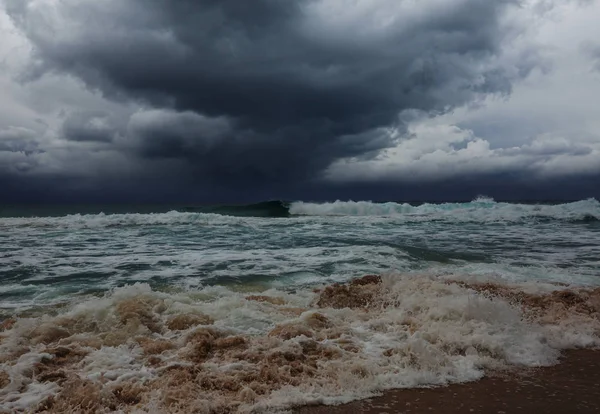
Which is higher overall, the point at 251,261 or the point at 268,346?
the point at 251,261

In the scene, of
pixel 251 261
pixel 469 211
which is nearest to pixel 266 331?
pixel 251 261

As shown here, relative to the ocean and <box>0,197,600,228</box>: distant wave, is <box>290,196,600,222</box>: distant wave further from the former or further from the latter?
the ocean

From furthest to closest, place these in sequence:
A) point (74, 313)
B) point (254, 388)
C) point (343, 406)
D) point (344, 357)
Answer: point (74, 313) < point (344, 357) < point (254, 388) < point (343, 406)

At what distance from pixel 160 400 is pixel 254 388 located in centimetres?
77

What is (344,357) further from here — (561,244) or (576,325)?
(561,244)

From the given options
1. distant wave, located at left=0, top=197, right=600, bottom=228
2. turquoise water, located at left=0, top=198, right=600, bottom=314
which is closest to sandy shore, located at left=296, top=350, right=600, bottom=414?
turquoise water, located at left=0, top=198, right=600, bottom=314

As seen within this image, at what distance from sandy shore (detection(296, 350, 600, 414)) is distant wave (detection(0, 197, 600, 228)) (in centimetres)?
2346

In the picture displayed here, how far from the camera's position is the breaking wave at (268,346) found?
368 centimetres

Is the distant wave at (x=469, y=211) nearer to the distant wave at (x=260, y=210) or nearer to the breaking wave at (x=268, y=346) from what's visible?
the distant wave at (x=260, y=210)

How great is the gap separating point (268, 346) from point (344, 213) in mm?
34525

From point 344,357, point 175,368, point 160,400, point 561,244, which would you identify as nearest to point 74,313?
point 175,368

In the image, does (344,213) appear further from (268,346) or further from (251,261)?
(268,346)

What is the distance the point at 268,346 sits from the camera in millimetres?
4660

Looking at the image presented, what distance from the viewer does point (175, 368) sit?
13.6 ft
